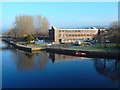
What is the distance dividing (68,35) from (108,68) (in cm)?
1279

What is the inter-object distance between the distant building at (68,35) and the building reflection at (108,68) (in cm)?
1051

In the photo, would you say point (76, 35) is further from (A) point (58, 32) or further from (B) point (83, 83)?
(B) point (83, 83)

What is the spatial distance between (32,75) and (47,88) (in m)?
1.84

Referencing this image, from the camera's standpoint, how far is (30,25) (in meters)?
23.2

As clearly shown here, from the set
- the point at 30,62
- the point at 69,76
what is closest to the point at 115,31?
the point at 30,62

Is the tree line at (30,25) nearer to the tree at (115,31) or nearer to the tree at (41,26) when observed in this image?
the tree at (41,26)

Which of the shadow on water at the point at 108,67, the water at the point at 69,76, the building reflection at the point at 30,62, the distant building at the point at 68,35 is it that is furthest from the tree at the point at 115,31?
the distant building at the point at 68,35

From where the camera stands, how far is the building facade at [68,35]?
68.4 ft

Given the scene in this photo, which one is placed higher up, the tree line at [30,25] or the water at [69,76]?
the tree line at [30,25]

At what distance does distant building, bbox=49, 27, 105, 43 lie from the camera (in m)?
20.8

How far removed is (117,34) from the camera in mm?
11867

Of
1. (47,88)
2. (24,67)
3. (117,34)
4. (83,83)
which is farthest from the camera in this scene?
(117,34)

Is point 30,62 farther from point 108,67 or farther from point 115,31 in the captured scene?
point 115,31

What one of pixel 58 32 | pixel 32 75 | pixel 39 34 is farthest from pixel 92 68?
pixel 39 34
